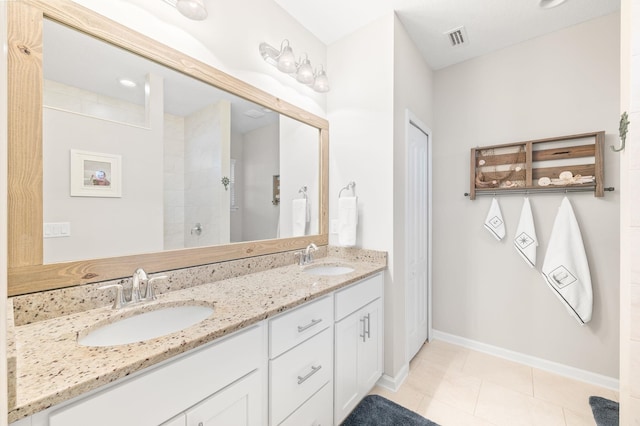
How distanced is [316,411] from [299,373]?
0.27 metres

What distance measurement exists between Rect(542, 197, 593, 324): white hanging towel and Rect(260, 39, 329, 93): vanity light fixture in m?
2.01

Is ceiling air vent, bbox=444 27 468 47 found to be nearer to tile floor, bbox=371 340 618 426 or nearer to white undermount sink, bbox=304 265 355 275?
white undermount sink, bbox=304 265 355 275

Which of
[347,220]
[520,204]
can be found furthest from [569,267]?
[347,220]

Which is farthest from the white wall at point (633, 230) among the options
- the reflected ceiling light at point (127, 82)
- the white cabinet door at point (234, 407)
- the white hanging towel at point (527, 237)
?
the reflected ceiling light at point (127, 82)

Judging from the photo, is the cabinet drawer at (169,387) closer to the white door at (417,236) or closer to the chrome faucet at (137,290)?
the chrome faucet at (137,290)

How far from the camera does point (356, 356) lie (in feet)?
5.27

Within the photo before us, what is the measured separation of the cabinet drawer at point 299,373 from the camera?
1.08 metres

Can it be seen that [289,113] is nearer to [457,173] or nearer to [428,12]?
[428,12]

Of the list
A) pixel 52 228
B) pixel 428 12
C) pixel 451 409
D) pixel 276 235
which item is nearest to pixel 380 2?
pixel 428 12

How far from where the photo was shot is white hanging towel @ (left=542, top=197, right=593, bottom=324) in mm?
1896

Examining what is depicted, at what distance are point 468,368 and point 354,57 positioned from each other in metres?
2.64

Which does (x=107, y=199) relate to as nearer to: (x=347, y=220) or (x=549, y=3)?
(x=347, y=220)

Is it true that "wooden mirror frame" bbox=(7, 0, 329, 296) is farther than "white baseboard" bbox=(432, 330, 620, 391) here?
No

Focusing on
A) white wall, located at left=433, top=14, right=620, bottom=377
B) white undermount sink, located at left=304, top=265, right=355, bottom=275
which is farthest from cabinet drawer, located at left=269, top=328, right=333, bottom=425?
white wall, located at left=433, top=14, right=620, bottom=377
